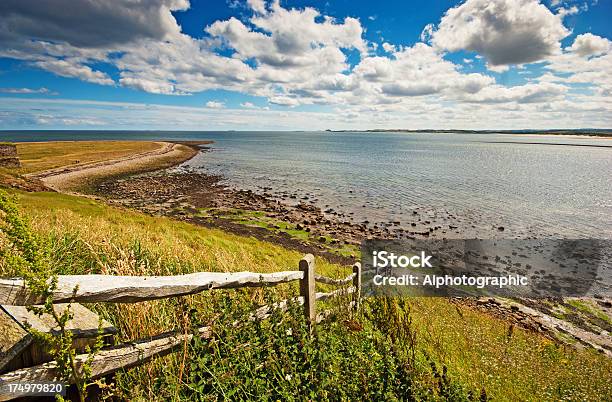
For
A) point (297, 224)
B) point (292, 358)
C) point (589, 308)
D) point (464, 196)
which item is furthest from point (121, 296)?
point (464, 196)

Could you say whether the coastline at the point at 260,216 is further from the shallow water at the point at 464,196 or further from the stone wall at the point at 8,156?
the stone wall at the point at 8,156

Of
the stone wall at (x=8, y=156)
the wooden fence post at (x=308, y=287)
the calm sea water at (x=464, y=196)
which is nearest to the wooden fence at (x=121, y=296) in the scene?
the wooden fence post at (x=308, y=287)

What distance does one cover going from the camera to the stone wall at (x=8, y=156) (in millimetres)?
42903

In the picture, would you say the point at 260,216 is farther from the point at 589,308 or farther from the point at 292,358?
the point at 292,358

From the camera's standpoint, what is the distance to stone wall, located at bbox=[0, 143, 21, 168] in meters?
42.9

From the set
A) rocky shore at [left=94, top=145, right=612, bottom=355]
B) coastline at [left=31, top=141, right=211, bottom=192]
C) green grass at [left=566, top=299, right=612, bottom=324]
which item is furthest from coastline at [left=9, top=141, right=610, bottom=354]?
green grass at [left=566, top=299, right=612, bottom=324]

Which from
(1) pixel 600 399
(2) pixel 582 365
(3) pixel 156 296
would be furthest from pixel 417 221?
(3) pixel 156 296

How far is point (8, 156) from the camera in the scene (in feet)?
144

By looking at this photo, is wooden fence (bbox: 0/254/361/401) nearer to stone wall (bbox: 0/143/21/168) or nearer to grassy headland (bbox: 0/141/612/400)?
grassy headland (bbox: 0/141/612/400)

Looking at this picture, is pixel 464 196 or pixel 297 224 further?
pixel 464 196

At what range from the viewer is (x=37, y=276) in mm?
2451

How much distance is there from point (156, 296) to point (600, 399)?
389 inches

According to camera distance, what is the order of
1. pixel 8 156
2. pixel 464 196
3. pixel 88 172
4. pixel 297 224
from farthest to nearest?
pixel 88 172, pixel 8 156, pixel 464 196, pixel 297 224

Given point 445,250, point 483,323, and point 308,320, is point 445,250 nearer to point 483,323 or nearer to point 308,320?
point 483,323
